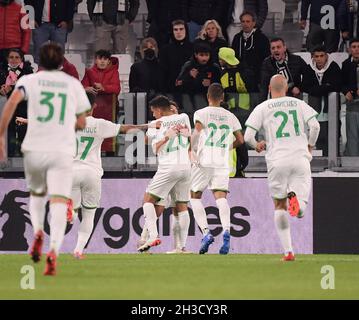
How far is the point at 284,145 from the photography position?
15383 mm

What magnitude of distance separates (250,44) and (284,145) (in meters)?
6.16

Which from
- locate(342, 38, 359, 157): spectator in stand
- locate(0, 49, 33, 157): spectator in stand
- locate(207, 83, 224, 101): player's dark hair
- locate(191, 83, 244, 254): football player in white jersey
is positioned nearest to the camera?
locate(207, 83, 224, 101): player's dark hair

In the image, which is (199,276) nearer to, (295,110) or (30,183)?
(30,183)

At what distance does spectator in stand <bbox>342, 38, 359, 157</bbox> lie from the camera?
1950cm

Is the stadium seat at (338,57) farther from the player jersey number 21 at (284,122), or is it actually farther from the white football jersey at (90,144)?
the player jersey number 21 at (284,122)

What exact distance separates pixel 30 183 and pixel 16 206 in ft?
29.5

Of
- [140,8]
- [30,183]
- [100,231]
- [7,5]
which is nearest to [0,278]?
[30,183]

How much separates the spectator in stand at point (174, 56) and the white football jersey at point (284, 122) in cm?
579

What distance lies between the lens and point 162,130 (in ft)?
60.0

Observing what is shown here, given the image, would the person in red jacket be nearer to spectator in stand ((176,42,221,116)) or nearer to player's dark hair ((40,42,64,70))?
spectator in stand ((176,42,221,116))

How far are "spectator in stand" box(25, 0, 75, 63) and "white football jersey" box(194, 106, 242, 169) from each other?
493cm

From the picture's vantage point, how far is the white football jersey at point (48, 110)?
11633 millimetres

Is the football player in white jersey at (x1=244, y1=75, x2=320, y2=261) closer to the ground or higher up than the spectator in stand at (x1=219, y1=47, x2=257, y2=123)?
closer to the ground

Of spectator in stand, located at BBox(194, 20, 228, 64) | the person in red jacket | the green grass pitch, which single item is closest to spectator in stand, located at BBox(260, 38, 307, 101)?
spectator in stand, located at BBox(194, 20, 228, 64)
